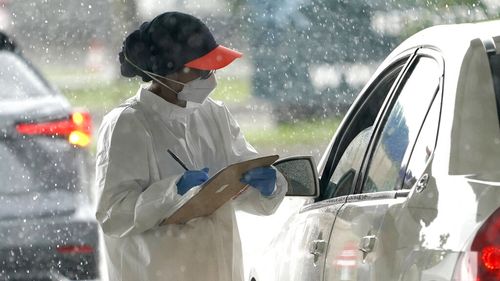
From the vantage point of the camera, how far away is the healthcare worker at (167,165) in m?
5.83

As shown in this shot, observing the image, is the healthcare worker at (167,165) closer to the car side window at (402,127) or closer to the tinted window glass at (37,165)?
the car side window at (402,127)

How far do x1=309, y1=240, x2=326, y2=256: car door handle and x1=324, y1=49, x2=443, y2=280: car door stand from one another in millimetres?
98

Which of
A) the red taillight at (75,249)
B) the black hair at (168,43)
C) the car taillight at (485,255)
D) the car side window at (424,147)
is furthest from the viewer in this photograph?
the red taillight at (75,249)

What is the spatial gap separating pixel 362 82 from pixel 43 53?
8.25 m

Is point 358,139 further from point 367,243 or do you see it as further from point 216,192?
point 367,243

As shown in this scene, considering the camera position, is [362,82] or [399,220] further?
[362,82]

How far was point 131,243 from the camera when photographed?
5.96 meters

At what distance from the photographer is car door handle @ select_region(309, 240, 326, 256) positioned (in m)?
5.53

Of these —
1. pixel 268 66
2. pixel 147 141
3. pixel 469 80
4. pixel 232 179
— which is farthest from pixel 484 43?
pixel 268 66

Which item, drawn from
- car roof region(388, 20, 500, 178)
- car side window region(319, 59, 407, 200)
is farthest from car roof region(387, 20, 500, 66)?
car side window region(319, 59, 407, 200)

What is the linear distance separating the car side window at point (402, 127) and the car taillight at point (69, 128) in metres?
3.06

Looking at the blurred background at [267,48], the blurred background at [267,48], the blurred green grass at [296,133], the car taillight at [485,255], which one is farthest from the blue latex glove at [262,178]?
the blurred background at [267,48]

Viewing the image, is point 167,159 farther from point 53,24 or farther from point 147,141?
point 53,24

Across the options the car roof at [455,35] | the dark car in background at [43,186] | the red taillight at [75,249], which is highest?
the car roof at [455,35]
